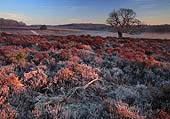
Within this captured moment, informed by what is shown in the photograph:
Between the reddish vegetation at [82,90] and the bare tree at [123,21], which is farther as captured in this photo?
the bare tree at [123,21]

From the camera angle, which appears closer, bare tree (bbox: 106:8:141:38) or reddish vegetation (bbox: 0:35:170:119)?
reddish vegetation (bbox: 0:35:170:119)

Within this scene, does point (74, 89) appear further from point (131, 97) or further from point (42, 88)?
point (131, 97)

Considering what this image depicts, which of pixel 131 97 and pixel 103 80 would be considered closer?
pixel 131 97

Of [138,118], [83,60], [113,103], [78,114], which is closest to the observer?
[138,118]

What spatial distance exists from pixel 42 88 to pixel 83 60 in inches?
165

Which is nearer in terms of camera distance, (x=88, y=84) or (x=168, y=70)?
(x=88, y=84)

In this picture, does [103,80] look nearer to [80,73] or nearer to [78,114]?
[80,73]

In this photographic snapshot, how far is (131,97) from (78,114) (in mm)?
1774

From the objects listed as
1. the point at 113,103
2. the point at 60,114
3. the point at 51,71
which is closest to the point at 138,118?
the point at 113,103

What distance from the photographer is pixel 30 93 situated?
293 inches

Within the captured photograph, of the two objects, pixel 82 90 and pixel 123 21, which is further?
pixel 123 21

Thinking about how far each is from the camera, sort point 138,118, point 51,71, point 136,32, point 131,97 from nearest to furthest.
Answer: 1. point 138,118
2. point 131,97
3. point 51,71
4. point 136,32

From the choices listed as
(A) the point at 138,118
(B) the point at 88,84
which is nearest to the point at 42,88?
(B) the point at 88,84

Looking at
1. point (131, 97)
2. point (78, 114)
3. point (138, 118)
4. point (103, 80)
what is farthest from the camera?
point (103, 80)
